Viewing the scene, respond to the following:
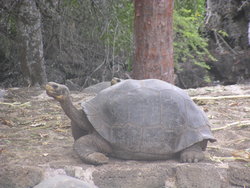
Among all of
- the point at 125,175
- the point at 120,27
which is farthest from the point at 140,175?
the point at 120,27

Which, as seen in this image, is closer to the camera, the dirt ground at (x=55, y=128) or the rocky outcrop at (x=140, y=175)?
the rocky outcrop at (x=140, y=175)

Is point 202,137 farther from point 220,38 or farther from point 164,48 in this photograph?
point 220,38

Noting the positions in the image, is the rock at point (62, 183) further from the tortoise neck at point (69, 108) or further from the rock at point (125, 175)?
the tortoise neck at point (69, 108)

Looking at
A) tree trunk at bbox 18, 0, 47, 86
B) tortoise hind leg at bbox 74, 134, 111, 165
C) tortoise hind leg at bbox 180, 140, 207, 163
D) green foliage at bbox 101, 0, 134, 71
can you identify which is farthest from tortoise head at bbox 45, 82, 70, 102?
tree trunk at bbox 18, 0, 47, 86

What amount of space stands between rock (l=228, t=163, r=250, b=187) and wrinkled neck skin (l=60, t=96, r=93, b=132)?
1.23m

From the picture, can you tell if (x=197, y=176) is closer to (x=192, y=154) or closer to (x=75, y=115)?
(x=192, y=154)

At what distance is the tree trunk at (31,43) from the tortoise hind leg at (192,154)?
593 cm

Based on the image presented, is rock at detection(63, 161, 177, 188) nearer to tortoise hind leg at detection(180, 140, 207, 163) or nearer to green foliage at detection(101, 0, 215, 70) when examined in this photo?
tortoise hind leg at detection(180, 140, 207, 163)

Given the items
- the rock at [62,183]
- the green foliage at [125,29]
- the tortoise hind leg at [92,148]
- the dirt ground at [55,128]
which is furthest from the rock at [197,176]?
the green foliage at [125,29]

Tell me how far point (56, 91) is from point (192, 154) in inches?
48.4

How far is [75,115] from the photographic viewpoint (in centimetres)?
345

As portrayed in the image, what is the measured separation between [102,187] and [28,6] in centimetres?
624

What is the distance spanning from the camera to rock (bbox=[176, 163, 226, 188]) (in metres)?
3.25

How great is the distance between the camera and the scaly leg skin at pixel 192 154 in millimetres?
3340
